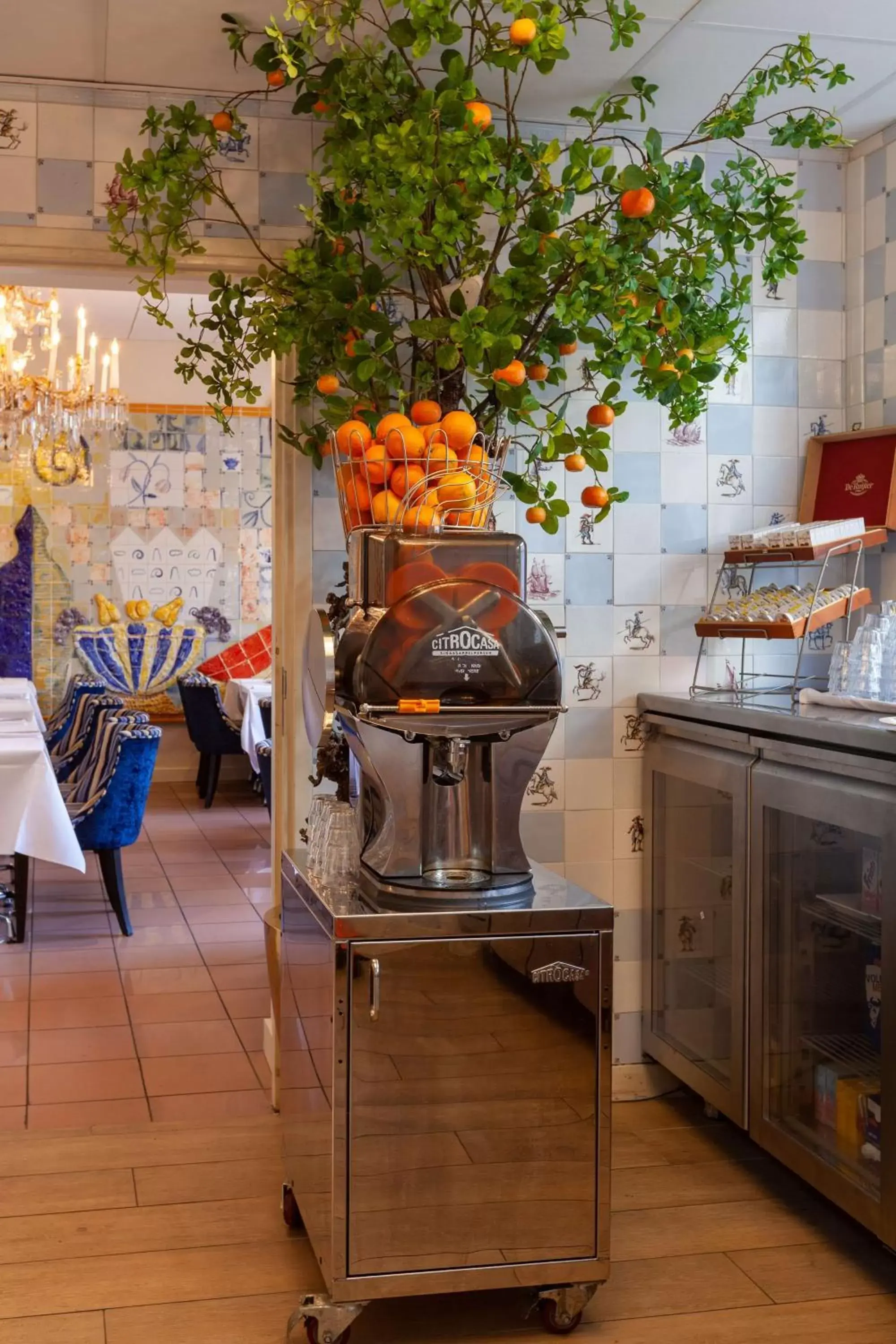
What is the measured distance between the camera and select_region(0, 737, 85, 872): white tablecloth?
499cm

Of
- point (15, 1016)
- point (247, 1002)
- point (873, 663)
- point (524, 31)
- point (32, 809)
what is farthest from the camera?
point (32, 809)

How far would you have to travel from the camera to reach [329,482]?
135 inches

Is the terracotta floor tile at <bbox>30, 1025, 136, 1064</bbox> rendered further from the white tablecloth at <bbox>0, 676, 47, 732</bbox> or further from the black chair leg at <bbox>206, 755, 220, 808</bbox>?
the black chair leg at <bbox>206, 755, 220, 808</bbox>

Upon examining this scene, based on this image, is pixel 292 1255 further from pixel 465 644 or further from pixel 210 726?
pixel 210 726

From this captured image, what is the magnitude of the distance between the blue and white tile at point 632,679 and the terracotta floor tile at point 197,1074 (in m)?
1.48

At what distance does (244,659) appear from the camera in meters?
9.70

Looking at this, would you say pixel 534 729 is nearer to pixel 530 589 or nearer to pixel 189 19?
pixel 530 589

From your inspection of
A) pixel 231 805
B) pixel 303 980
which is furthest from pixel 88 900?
pixel 303 980

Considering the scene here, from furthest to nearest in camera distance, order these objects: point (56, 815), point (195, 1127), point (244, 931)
A: point (244, 931) → point (56, 815) → point (195, 1127)

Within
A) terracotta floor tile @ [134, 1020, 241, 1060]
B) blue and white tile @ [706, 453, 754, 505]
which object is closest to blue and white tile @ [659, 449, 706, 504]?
blue and white tile @ [706, 453, 754, 505]

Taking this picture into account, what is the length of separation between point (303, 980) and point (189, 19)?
2.09 metres

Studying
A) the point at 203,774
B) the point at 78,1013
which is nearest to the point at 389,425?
the point at 78,1013

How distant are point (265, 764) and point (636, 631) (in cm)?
467

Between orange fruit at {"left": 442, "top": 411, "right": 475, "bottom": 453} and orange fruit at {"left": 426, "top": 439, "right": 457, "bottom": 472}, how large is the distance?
0.03 metres
